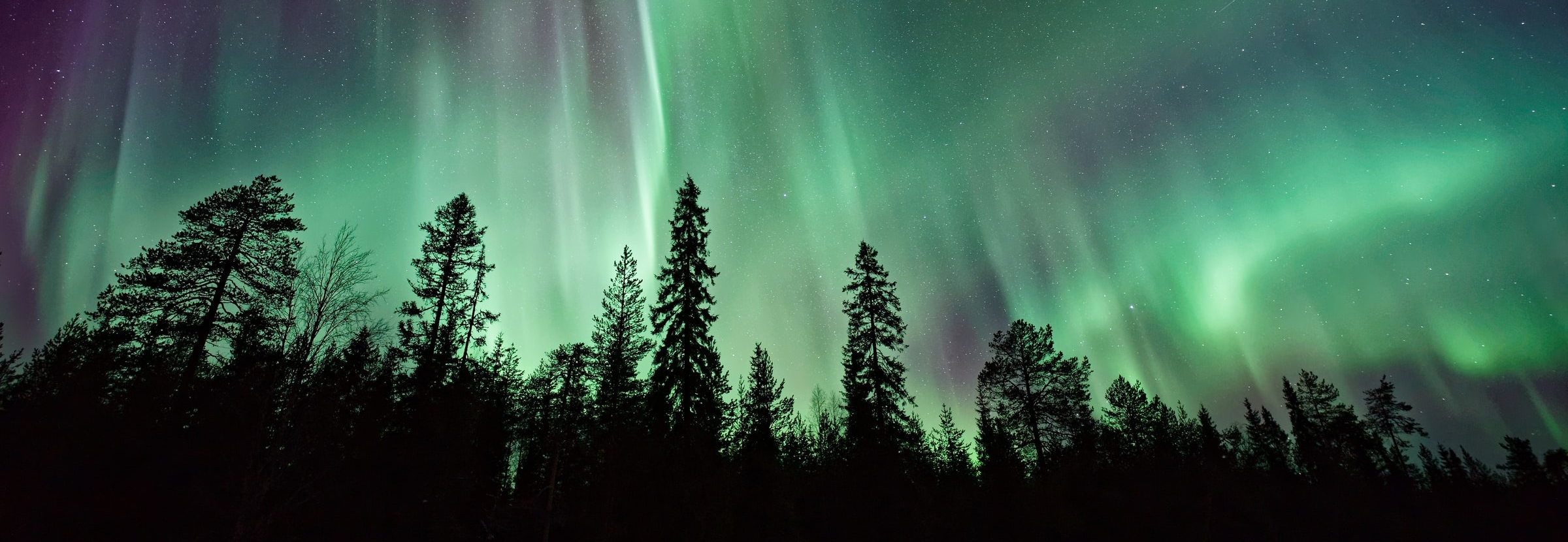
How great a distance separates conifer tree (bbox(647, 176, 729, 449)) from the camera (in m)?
26.0

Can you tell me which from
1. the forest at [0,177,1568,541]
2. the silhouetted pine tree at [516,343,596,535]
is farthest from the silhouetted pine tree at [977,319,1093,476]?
the silhouetted pine tree at [516,343,596,535]

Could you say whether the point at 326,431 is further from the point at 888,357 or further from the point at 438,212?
the point at 888,357

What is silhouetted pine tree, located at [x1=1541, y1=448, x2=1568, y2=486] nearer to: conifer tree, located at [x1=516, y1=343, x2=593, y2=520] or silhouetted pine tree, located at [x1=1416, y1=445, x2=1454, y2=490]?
silhouetted pine tree, located at [x1=1416, y1=445, x2=1454, y2=490]

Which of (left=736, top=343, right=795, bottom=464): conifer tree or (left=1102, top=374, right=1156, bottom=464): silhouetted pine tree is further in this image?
(left=1102, top=374, right=1156, bottom=464): silhouetted pine tree

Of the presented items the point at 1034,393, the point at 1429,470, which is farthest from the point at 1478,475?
the point at 1034,393

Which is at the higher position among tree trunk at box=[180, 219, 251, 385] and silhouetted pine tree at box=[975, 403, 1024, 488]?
tree trunk at box=[180, 219, 251, 385]

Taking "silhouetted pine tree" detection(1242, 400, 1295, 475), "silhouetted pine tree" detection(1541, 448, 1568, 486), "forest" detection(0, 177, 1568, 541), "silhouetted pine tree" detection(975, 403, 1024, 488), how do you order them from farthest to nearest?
"silhouetted pine tree" detection(1242, 400, 1295, 475)
"silhouetted pine tree" detection(1541, 448, 1568, 486)
"silhouetted pine tree" detection(975, 403, 1024, 488)
"forest" detection(0, 177, 1568, 541)

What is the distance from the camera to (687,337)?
27656 mm

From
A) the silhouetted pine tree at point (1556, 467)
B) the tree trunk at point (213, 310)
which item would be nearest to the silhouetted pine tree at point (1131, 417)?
the silhouetted pine tree at point (1556, 467)

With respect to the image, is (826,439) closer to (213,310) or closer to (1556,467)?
(213,310)

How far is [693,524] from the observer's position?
1681 cm

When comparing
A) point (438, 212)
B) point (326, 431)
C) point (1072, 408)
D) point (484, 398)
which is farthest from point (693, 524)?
point (1072, 408)

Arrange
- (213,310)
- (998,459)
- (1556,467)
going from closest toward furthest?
(213,310), (998,459), (1556,467)

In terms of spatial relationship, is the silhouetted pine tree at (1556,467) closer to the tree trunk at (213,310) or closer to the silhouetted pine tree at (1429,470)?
the silhouetted pine tree at (1429,470)
